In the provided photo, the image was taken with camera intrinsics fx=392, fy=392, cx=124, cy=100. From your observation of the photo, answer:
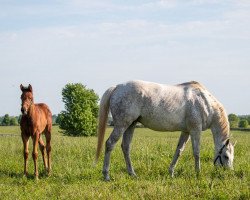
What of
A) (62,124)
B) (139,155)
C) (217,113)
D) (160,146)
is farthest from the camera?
(62,124)

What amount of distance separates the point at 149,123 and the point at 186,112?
94cm

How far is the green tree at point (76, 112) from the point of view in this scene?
5516 centimetres

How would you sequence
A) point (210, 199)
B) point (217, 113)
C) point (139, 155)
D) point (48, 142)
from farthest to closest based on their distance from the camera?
point (139, 155) → point (48, 142) → point (217, 113) → point (210, 199)

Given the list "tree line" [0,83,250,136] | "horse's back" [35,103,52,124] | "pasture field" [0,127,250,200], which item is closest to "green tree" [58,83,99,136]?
"tree line" [0,83,250,136]

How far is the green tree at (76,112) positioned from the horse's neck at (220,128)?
150 ft

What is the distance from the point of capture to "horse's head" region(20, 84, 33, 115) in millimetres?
9114

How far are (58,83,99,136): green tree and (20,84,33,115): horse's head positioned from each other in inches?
1784

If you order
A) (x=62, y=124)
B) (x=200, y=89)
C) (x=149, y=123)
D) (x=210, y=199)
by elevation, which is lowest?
(x=62, y=124)

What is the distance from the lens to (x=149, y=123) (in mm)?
9125

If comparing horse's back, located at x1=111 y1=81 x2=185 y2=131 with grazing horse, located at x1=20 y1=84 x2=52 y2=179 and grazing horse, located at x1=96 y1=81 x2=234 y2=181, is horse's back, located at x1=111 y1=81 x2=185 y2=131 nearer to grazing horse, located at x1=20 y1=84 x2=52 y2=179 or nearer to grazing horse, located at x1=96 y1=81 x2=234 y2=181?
grazing horse, located at x1=96 y1=81 x2=234 y2=181

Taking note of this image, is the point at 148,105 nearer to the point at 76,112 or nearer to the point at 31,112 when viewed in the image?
the point at 31,112

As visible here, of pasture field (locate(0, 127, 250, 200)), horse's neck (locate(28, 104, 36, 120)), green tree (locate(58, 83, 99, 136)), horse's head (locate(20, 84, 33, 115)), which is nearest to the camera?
pasture field (locate(0, 127, 250, 200))

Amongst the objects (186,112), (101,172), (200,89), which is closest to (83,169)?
(101,172)

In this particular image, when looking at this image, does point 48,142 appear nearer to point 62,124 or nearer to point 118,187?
point 118,187
